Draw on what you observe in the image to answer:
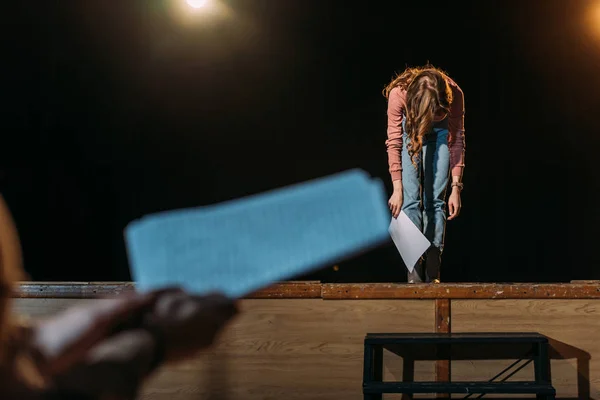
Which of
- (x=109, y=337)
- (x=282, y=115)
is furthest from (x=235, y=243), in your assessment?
(x=282, y=115)

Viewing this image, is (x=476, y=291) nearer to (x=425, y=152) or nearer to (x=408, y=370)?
(x=408, y=370)

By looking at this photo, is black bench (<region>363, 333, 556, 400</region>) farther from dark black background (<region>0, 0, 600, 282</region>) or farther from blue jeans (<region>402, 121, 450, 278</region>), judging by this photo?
dark black background (<region>0, 0, 600, 282</region>)

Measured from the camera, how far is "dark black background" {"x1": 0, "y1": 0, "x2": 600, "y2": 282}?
3.52m

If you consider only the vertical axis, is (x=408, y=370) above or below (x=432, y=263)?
below

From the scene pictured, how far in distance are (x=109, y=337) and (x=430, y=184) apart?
195 cm

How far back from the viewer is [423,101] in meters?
2.23

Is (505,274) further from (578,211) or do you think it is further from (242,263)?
(242,263)

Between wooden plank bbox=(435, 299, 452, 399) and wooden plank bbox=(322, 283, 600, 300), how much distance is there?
0.02 metres

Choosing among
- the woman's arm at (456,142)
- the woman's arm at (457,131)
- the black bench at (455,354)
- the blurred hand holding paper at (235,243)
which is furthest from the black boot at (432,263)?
the blurred hand holding paper at (235,243)

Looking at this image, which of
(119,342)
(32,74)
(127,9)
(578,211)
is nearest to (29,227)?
(32,74)

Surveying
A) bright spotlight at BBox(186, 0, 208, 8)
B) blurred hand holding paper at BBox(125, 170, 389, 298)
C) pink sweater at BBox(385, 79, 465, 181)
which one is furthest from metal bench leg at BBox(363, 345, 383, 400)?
bright spotlight at BBox(186, 0, 208, 8)

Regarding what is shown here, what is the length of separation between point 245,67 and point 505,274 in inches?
62.8

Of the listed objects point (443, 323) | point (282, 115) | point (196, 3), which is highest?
point (196, 3)

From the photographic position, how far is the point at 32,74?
366cm
